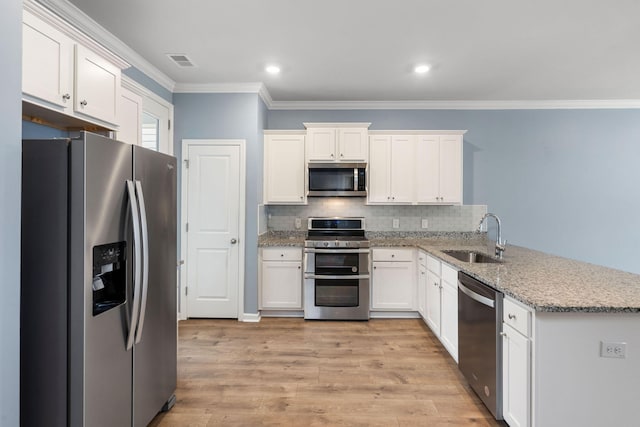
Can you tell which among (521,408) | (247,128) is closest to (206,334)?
(247,128)

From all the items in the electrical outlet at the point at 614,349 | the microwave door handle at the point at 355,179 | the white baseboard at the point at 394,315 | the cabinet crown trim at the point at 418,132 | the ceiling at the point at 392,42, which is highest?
the ceiling at the point at 392,42

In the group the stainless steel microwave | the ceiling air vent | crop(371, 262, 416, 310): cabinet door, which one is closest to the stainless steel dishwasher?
crop(371, 262, 416, 310): cabinet door

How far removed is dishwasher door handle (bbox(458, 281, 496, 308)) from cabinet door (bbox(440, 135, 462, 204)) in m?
1.94

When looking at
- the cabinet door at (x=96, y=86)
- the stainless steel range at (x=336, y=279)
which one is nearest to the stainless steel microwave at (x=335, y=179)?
the stainless steel range at (x=336, y=279)

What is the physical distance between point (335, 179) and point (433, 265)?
1612 mm

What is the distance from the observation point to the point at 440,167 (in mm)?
4340

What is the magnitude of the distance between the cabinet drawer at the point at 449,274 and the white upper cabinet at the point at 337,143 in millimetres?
1792

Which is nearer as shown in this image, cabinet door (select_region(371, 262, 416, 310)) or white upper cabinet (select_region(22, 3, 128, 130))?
white upper cabinet (select_region(22, 3, 128, 130))

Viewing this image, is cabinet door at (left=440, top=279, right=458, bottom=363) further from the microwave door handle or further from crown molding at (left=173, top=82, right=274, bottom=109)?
crown molding at (left=173, top=82, right=274, bottom=109)

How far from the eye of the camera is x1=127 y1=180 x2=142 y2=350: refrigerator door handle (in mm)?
1754

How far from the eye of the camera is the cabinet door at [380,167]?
4.38 metres

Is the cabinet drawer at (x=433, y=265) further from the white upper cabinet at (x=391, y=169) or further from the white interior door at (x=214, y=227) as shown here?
the white interior door at (x=214, y=227)

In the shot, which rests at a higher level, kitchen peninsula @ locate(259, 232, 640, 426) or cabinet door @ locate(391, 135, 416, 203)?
cabinet door @ locate(391, 135, 416, 203)

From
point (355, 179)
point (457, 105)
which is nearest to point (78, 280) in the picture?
point (355, 179)
